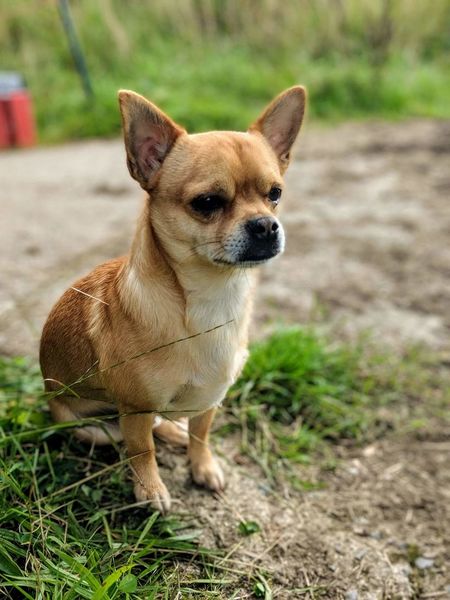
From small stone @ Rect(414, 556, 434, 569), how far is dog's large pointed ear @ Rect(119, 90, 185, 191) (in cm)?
163

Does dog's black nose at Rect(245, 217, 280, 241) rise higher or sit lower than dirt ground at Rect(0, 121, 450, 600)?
higher

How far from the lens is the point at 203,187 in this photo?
1.91 m

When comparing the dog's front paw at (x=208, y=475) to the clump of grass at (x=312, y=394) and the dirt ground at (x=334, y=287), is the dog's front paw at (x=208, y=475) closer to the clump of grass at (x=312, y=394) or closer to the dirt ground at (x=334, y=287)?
the dirt ground at (x=334, y=287)

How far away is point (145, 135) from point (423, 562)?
1784 millimetres

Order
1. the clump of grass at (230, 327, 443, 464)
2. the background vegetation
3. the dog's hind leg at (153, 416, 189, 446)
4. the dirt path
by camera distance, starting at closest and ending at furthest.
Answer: the dog's hind leg at (153, 416, 189, 446) < the clump of grass at (230, 327, 443, 464) < the dirt path < the background vegetation

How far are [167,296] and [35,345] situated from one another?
147 cm

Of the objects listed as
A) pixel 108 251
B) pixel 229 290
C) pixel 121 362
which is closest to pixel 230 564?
pixel 121 362

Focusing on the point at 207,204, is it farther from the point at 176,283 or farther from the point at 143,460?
the point at 143,460

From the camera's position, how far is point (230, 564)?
79.8 inches

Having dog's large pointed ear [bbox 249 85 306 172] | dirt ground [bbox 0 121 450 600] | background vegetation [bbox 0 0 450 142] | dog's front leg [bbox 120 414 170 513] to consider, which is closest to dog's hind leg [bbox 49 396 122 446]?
dog's front leg [bbox 120 414 170 513]

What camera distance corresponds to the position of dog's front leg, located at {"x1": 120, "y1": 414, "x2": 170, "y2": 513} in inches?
79.3

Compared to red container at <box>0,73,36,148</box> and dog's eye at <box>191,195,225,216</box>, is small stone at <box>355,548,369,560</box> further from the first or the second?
red container at <box>0,73,36,148</box>

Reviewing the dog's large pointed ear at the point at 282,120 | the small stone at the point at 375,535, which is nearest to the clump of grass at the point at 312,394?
the small stone at the point at 375,535

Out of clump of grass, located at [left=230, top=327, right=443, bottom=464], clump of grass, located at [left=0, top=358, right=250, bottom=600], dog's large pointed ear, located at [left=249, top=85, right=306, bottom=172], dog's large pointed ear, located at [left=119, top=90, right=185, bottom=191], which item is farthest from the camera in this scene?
clump of grass, located at [left=230, top=327, right=443, bottom=464]
